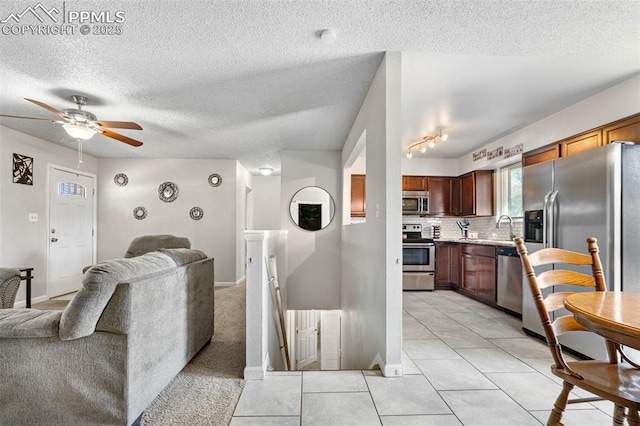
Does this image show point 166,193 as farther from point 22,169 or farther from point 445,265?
point 445,265

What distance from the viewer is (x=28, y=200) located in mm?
4406

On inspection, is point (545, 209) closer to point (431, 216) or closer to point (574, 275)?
point (574, 275)

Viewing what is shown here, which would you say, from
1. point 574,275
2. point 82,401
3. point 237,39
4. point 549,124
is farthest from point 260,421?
point 549,124

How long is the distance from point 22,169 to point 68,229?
1.16 meters

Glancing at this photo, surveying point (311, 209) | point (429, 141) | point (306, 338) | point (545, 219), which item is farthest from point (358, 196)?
point (545, 219)

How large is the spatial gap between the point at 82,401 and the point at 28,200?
417cm

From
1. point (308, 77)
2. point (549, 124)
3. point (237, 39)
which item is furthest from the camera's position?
point (549, 124)

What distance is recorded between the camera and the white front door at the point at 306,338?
205 inches

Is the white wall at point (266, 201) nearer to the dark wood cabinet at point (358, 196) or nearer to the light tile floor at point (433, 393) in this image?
the dark wood cabinet at point (358, 196)

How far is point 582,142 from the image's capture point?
318cm

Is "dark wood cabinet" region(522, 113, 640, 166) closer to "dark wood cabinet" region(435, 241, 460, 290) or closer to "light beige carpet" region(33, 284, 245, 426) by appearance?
"dark wood cabinet" region(435, 241, 460, 290)

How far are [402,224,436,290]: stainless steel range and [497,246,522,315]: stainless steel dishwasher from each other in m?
1.35

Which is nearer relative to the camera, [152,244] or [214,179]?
[152,244]

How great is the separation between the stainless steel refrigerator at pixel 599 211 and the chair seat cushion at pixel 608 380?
1.32m
